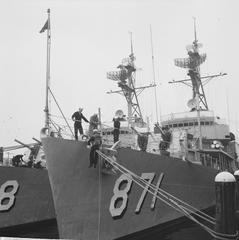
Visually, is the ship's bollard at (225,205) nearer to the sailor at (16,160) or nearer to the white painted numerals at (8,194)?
the white painted numerals at (8,194)

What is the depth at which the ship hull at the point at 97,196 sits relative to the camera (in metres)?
9.97

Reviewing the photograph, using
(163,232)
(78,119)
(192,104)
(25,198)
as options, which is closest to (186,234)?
(163,232)

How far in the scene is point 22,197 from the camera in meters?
14.5

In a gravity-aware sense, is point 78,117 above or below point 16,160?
above

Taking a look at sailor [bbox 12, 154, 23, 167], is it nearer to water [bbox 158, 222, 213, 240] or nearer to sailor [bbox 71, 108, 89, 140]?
sailor [bbox 71, 108, 89, 140]

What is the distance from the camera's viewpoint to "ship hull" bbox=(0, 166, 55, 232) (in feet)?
45.6

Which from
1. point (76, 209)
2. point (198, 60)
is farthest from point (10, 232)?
point (198, 60)

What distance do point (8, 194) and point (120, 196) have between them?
5.08m

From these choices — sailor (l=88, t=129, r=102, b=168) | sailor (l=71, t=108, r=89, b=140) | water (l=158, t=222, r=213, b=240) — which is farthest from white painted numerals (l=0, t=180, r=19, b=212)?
water (l=158, t=222, r=213, b=240)

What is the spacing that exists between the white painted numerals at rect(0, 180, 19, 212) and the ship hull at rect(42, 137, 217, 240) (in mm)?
4346

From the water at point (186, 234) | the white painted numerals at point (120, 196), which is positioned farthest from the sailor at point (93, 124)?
the water at point (186, 234)

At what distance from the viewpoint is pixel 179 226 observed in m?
14.6

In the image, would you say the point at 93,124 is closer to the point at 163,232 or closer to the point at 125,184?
the point at 125,184

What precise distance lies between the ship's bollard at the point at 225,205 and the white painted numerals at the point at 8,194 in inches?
348
